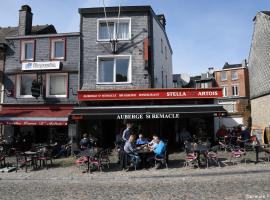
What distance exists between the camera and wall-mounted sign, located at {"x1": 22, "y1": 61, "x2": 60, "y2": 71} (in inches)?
854

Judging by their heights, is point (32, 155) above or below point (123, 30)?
below

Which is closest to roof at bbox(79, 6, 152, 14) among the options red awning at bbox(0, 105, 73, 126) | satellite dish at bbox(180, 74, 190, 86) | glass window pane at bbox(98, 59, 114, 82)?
glass window pane at bbox(98, 59, 114, 82)

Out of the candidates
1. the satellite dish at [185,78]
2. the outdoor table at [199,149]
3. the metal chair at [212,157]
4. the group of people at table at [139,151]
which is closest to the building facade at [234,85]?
the satellite dish at [185,78]

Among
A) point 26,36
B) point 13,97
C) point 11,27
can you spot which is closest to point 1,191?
point 13,97

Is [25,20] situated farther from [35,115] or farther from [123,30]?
[35,115]

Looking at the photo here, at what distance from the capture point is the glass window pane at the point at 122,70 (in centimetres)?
2150

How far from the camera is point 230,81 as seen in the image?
6138 centimetres

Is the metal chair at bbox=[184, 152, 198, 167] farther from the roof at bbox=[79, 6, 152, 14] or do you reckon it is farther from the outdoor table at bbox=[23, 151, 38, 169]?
the roof at bbox=[79, 6, 152, 14]

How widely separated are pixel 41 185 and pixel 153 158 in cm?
515

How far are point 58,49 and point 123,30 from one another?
4580mm

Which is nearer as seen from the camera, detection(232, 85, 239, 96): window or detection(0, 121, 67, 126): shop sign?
detection(0, 121, 67, 126): shop sign

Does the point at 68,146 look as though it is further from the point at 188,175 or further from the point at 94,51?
the point at 188,175

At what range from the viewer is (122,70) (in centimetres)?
2162

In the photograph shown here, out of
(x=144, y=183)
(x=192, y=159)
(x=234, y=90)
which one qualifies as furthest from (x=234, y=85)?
(x=144, y=183)
